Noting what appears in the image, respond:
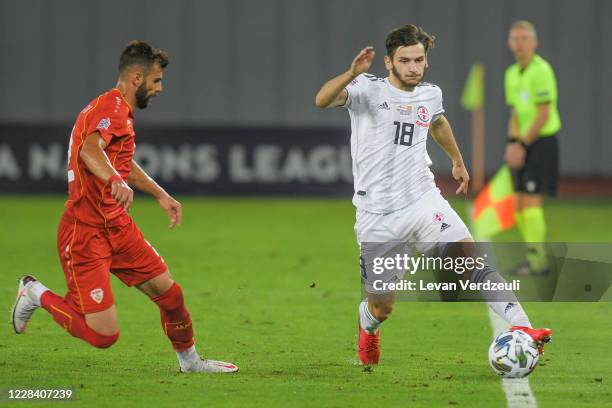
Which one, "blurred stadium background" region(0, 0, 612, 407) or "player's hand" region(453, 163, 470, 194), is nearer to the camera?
"blurred stadium background" region(0, 0, 612, 407)

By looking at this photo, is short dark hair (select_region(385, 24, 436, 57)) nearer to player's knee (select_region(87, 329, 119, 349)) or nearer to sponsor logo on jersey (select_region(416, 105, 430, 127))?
sponsor logo on jersey (select_region(416, 105, 430, 127))

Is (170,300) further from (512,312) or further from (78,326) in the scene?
(512,312)

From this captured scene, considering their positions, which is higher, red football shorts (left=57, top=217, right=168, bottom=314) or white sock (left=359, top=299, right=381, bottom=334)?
red football shorts (left=57, top=217, right=168, bottom=314)

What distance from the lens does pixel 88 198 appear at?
259 inches

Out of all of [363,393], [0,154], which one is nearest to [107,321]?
[363,393]

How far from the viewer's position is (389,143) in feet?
23.3

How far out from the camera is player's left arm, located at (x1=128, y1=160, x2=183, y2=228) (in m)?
6.45

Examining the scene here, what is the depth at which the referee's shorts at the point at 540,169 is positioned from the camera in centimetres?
1209

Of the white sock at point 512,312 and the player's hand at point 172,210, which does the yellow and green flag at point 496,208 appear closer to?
the white sock at point 512,312

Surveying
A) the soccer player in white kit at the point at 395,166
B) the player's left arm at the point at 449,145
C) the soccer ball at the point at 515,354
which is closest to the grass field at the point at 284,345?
the soccer ball at the point at 515,354

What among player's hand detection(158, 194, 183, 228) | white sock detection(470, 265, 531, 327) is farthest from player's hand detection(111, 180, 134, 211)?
white sock detection(470, 265, 531, 327)

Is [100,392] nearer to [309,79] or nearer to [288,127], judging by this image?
[288,127]

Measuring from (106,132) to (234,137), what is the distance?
1420 cm

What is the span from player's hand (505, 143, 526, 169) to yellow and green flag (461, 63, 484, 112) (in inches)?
462
